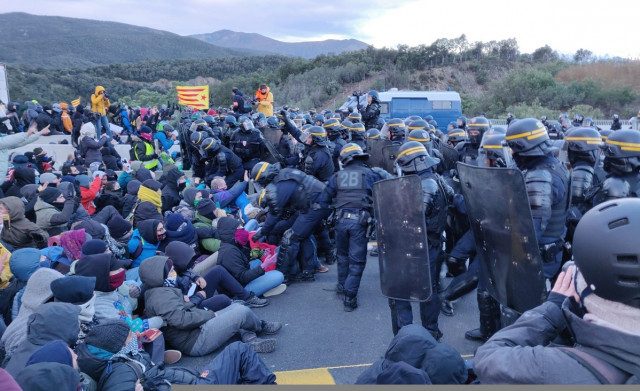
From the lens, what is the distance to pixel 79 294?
326 cm

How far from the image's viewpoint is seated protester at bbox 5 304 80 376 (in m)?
2.81

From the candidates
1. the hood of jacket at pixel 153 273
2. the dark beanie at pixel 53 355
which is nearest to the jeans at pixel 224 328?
the hood of jacket at pixel 153 273

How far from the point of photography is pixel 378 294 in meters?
5.94

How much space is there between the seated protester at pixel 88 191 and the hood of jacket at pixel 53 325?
16.7ft

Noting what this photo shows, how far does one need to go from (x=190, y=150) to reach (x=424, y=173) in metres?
9.34

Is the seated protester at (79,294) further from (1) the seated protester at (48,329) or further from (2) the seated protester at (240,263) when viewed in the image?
(2) the seated protester at (240,263)

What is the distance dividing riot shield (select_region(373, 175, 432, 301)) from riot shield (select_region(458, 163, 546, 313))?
424 millimetres

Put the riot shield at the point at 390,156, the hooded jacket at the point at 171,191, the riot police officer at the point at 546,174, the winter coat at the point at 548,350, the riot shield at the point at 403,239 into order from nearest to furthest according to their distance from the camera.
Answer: the winter coat at the point at 548,350 < the riot police officer at the point at 546,174 < the riot shield at the point at 403,239 < the riot shield at the point at 390,156 < the hooded jacket at the point at 171,191

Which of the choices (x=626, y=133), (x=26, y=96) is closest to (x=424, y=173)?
(x=626, y=133)

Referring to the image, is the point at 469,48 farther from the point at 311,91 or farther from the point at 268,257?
the point at 268,257

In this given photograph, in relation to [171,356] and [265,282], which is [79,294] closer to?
[171,356]


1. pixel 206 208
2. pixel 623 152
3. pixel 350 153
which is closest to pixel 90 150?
pixel 206 208

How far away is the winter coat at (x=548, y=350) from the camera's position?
1.53 meters

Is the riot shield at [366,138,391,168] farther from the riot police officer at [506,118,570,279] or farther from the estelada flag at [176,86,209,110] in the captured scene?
the estelada flag at [176,86,209,110]
